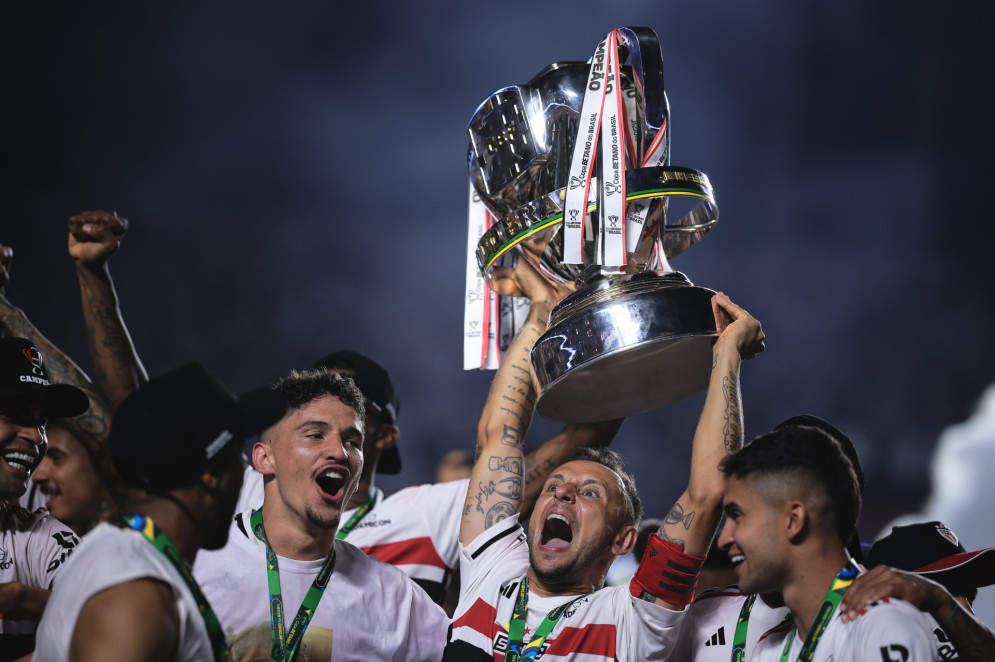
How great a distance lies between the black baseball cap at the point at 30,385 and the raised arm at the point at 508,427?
114 centimetres

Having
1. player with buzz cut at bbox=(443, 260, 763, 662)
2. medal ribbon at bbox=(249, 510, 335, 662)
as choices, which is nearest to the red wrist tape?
player with buzz cut at bbox=(443, 260, 763, 662)

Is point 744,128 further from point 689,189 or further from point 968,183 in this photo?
point 689,189

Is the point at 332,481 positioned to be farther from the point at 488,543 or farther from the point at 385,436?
the point at 385,436

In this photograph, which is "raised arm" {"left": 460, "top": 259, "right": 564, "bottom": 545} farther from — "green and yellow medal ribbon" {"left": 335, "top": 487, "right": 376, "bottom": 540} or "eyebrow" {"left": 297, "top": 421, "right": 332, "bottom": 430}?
"green and yellow medal ribbon" {"left": 335, "top": 487, "right": 376, "bottom": 540}

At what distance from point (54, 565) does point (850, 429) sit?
4.36 meters

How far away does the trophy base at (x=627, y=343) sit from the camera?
1.89m

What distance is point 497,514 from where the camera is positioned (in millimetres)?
2371

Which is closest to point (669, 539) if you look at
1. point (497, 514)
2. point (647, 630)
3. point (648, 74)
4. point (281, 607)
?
point (647, 630)

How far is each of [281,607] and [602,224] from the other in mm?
1169

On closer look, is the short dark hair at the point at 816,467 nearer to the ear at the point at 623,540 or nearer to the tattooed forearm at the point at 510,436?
the ear at the point at 623,540

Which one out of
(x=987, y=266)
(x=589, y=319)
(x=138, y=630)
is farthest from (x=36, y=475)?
(x=987, y=266)

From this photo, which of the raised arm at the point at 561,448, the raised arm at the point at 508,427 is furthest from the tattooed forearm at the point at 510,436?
the raised arm at the point at 561,448

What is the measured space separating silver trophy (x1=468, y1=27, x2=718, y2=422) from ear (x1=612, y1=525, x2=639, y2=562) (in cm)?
36

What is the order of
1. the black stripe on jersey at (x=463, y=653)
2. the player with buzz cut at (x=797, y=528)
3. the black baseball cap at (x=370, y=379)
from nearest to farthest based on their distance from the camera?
the player with buzz cut at (x=797, y=528) → the black stripe on jersey at (x=463, y=653) → the black baseball cap at (x=370, y=379)
